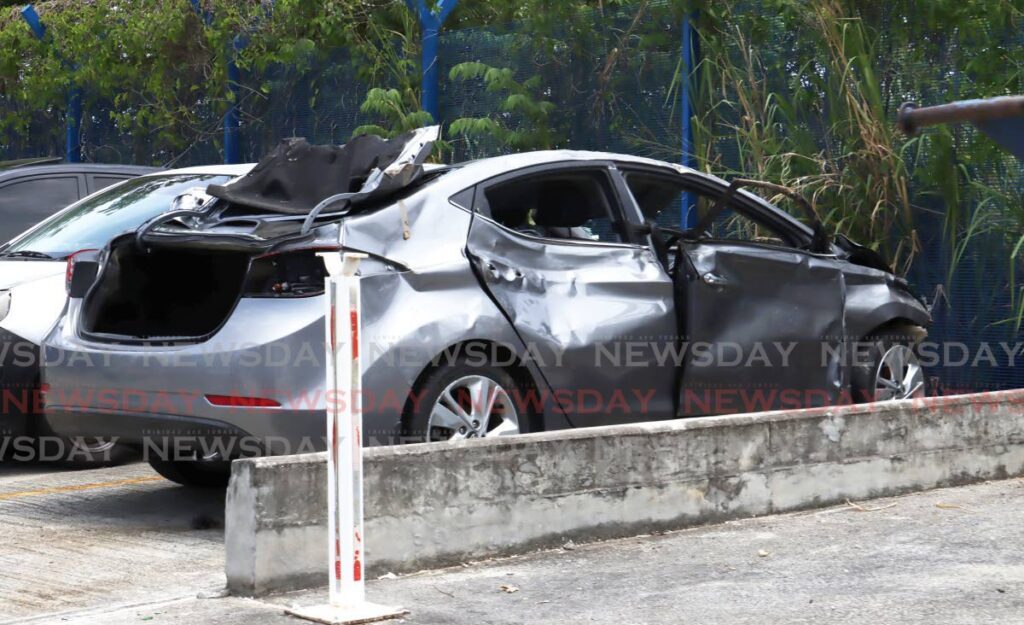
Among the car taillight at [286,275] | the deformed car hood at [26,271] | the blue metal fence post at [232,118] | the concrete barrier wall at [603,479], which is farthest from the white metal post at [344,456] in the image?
the blue metal fence post at [232,118]

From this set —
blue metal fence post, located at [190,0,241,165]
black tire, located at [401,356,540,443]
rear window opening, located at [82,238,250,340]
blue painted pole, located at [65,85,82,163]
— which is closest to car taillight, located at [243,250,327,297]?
rear window opening, located at [82,238,250,340]

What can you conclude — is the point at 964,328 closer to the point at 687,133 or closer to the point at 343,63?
the point at 687,133

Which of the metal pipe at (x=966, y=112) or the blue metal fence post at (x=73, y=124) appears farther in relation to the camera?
the blue metal fence post at (x=73, y=124)

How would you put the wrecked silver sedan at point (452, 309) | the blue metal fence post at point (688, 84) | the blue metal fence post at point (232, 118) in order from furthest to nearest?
the blue metal fence post at point (232, 118) → the blue metal fence post at point (688, 84) → the wrecked silver sedan at point (452, 309)

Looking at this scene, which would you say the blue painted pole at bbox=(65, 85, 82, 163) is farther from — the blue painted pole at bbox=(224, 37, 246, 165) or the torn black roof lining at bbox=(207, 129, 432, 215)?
the torn black roof lining at bbox=(207, 129, 432, 215)

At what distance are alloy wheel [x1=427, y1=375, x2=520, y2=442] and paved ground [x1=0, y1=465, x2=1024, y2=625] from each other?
656 millimetres

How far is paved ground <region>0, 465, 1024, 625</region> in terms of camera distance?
4824 mm

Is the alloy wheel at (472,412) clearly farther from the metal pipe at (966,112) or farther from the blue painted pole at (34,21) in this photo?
the blue painted pole at (34,21)

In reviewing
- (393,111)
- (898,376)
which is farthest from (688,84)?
(898,376)

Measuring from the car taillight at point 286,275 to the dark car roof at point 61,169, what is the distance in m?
3.67

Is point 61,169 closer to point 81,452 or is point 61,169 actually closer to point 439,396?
point 81,452

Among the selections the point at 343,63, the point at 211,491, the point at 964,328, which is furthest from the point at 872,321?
the point at 343,63

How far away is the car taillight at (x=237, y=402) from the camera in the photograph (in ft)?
18.9

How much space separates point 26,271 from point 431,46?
5.05 metres
